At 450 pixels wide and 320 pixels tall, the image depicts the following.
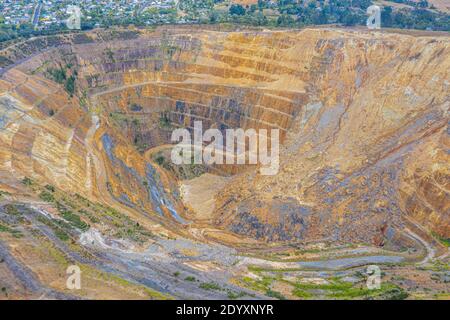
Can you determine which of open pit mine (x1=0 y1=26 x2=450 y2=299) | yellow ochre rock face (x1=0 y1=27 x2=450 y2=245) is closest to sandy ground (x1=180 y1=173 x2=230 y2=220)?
open pit mine (x1=0 y1=26 x2=450 y2=299)

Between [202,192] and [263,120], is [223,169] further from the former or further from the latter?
[263,120]

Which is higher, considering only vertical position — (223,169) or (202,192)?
(223,169)

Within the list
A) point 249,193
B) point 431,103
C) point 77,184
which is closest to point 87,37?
point 77,184

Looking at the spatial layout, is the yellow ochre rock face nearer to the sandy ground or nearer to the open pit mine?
the open pit mine

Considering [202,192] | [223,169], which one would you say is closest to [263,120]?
[223,169]

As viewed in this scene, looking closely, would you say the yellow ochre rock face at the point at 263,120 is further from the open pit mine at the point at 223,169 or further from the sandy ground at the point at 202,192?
the sandy ground at the point at 202,192

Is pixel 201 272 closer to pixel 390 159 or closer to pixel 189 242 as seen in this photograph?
pixel 189 242
